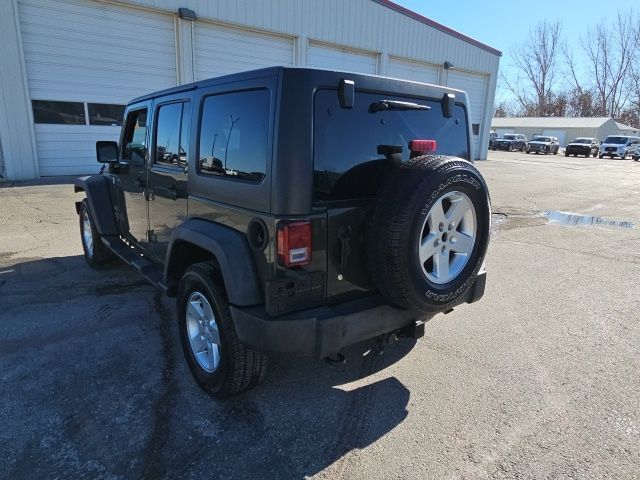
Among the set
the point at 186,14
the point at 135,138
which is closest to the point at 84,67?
the point at 186,14

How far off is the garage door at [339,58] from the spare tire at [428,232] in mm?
14465

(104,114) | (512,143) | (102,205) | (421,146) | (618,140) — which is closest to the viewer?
(421,146)

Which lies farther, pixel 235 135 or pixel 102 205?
pixel 102 205

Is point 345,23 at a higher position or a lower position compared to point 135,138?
higher

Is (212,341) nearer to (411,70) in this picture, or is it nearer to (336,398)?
(336,398)

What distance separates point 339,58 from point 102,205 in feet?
47.9

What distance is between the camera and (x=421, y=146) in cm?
275

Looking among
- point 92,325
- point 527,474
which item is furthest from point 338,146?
point 92,325

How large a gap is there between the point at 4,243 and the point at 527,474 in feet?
23.3

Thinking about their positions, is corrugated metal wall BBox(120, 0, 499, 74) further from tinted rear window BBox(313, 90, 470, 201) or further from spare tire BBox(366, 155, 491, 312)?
spare tire BBox(366, 155, 491, 312)

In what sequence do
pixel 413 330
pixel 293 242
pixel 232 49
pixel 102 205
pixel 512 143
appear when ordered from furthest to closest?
1. pixel 512 143
2. pixel 232 49
3. pixel 102 205
4. pixel 413 330
5. pixel 293 242

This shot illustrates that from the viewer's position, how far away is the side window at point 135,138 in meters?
4.03

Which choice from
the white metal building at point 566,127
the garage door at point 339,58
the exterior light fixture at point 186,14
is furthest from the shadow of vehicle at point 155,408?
the white metal building at point 566,127

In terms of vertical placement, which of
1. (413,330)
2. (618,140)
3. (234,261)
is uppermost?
(618,140)
